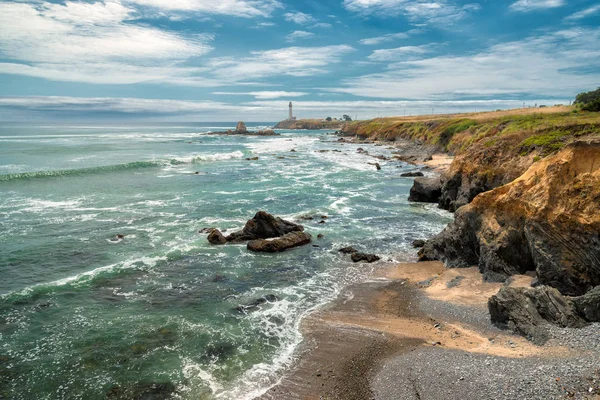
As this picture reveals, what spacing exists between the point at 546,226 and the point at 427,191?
2280 centimetres

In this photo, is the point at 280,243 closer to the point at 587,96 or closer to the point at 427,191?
the point at 427,191

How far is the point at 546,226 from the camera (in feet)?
53.7

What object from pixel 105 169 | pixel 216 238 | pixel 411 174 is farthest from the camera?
pixel 105 169

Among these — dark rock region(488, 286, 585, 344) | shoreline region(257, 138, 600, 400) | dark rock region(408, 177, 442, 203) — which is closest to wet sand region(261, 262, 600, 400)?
shoreline region(257, 138, 600, 400)

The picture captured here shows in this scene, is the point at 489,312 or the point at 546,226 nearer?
the point at 489,312

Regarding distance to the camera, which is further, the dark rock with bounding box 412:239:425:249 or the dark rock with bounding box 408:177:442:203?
the dark rock with bounding box 408:177:442:203

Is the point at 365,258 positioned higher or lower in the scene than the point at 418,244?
lower

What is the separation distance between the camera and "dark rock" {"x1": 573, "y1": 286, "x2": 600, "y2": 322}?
13.4 m

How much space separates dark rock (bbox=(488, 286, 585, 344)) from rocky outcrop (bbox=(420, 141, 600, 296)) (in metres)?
1.81

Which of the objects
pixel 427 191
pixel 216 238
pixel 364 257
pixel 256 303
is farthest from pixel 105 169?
pixel 256 303

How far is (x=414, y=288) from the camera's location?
19.5 metres

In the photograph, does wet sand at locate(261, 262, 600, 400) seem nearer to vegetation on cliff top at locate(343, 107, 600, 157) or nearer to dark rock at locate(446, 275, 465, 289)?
dark rock at locate(446, 275, 465, 289)

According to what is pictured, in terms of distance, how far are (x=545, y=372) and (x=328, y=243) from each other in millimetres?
16779

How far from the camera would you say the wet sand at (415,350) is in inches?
460
